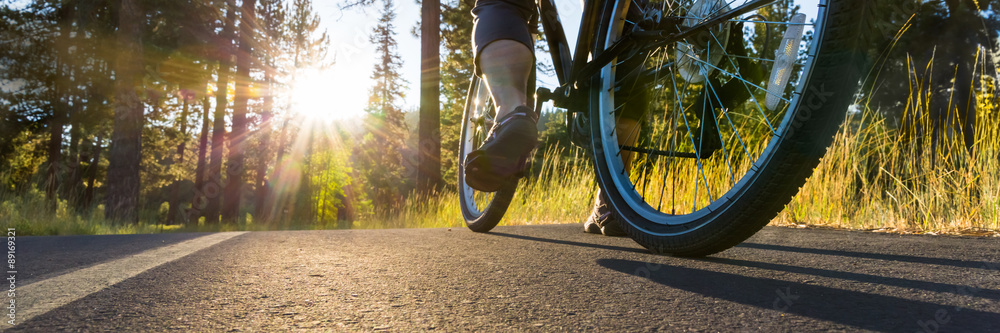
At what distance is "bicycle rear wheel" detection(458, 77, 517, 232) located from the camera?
2.88m

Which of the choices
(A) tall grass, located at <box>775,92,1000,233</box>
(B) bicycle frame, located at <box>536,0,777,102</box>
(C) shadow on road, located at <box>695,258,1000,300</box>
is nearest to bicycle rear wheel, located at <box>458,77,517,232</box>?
(B) bicycle frame, located at <box>536,0,777,102</box>

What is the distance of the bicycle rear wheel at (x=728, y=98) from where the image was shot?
114 centimetres

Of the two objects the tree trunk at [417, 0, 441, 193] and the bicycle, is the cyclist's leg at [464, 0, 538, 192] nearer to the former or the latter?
the bicycle

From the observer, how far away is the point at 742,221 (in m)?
1.27

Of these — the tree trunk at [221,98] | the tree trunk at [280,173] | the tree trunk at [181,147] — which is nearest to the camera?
the tree trunk at [221,98]

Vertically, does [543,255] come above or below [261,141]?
below

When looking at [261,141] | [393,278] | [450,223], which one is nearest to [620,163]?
[393,278]

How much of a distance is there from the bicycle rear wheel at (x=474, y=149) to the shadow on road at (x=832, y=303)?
1532 millimetres

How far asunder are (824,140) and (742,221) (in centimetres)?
26

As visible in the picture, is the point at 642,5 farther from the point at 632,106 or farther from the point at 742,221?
the point at 742,221

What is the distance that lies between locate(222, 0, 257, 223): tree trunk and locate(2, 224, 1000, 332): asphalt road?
1965 centimetres

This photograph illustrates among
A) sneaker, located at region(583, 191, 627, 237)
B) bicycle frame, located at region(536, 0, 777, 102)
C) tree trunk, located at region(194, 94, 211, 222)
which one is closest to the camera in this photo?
bicycle frame, located at region(536, 0, 777, 102)

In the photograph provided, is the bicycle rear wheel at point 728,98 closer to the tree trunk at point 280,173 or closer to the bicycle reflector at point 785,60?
the bicycle reflector at point 785,60

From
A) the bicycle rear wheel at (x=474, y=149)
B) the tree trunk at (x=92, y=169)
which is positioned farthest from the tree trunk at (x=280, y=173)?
the bicycle rear wheel at (x=474, y=149)
